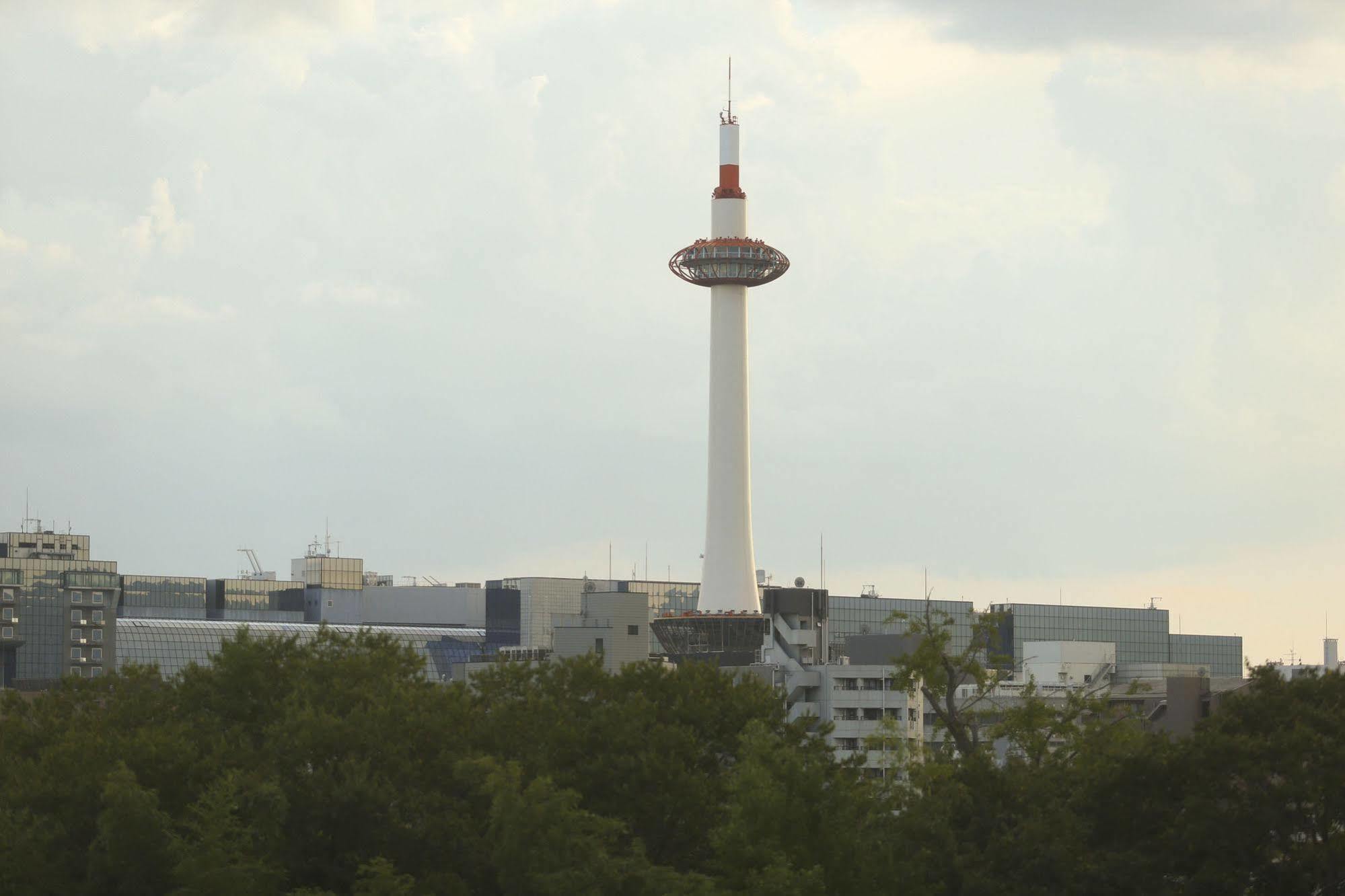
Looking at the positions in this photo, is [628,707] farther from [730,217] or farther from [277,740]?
[730,217]

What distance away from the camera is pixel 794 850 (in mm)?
60906

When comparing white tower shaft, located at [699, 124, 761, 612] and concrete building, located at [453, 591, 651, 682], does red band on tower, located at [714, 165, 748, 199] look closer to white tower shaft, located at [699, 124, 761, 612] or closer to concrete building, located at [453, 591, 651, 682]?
white tower shaft, located at [699, 124, 761, 612]

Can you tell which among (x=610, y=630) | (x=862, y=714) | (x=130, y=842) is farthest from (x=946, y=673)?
(x=610, y=630)

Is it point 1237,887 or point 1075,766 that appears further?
point 1075,766

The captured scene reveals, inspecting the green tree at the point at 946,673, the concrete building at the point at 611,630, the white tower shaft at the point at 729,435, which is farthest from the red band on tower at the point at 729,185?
the green tree at the point at 946,673

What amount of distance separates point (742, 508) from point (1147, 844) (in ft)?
427

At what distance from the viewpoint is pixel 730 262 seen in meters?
192

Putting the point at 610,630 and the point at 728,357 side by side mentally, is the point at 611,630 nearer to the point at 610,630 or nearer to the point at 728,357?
the point at 610,630

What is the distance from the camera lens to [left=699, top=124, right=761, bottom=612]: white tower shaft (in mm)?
188625

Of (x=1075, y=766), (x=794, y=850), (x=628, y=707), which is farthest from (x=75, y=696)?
(x=1075, y=766)

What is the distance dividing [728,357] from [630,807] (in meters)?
129

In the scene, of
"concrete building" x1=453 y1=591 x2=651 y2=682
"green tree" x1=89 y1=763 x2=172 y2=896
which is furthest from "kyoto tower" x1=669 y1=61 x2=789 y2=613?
"green tree" x1=89 y1=763 x2=172 y2=896

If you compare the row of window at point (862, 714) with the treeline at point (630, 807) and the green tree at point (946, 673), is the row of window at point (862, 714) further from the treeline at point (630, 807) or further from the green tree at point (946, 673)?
the treeline at point (630, 807)

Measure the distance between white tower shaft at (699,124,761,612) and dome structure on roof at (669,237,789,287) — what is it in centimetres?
146
